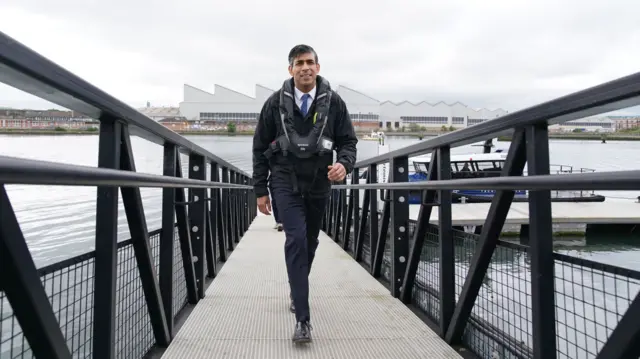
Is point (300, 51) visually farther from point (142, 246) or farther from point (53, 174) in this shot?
point (53, 174)

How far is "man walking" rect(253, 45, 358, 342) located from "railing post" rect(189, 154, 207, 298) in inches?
28.1

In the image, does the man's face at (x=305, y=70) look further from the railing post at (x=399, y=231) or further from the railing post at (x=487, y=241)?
the railing post at (x=487, y=241)

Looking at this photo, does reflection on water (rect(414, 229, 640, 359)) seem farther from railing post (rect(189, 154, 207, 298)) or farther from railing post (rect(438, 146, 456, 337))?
railing post (rect(189, 154, 207, 298))

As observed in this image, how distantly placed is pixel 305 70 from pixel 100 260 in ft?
4.71

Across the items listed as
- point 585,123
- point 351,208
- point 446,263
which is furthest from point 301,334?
point 585,123

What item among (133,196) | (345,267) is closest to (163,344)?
(133,196)

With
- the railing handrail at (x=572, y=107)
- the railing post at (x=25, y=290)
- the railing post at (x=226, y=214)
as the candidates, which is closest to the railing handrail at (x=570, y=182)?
the railing handrail at (x=572, y=107)

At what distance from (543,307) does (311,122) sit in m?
1.45

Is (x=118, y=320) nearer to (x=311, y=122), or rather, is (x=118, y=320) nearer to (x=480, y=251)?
(x=311, y=122)

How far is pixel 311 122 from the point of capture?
246 cm

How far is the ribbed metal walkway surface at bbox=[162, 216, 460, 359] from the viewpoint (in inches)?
81.4

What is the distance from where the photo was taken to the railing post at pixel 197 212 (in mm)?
3080

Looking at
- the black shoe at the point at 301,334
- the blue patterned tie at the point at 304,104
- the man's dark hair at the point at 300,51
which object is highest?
the man's dark hair at the point at 300,51

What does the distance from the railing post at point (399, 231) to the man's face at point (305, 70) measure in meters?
0.99
